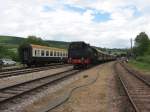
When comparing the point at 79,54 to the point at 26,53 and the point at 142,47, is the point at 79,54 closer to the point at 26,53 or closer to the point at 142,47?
the point at 26,53

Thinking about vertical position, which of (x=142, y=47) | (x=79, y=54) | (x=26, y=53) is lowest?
(x=79, y=54)

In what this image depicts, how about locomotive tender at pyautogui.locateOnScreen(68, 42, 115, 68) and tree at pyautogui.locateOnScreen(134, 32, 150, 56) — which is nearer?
locomotive tender at pyautogui.locateOnScreen(68, 42, 115, 68)

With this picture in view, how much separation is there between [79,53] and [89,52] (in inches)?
56.0

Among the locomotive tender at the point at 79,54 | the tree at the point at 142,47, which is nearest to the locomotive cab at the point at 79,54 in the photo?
the locomotive tender at the point at 79,54

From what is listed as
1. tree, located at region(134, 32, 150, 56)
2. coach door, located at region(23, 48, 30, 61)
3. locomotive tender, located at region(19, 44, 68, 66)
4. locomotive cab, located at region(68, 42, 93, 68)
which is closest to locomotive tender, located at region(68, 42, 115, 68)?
locomotive cab, located at region(68, 42, 93, 68)

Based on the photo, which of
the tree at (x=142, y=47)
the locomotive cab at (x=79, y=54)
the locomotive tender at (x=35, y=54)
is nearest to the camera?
the locomotive cab at (x=79, y=54)

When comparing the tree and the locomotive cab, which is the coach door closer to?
the locomotive cab

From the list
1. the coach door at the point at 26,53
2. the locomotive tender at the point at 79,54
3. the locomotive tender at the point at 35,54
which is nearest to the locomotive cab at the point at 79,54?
the locomotive tender at the point at 79,54

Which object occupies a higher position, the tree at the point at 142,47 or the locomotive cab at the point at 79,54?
the tree at the point at 142,47

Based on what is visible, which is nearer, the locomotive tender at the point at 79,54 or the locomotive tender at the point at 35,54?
the locomotive tender at the point at 79,54

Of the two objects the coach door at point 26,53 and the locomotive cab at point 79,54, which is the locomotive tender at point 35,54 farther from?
the locomotive cab at point 79,54

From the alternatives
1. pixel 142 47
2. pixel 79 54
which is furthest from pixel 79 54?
pixel 142 47

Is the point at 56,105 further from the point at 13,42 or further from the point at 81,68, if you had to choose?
the point at 13,42

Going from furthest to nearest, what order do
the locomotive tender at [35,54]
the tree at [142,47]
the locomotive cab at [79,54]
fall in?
the tree at [142,47] < the locomotive tender at [35,54] < the locomotive cab at [79,54]
